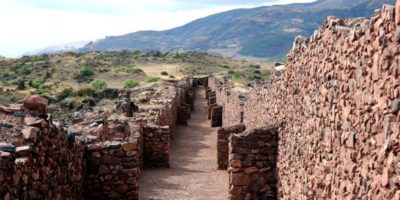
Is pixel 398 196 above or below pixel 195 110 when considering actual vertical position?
above

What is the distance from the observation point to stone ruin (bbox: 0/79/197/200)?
648 cm

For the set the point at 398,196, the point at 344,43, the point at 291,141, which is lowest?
the point at 291,141

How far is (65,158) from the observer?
8789mm

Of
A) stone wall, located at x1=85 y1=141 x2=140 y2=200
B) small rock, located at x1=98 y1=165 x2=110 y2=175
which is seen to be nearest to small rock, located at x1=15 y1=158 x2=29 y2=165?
stone wall, located at x1=85 y1=141 x2=140 y2=200

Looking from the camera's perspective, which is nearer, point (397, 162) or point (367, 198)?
point (397, 162)

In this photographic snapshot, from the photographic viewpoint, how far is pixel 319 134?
25.9ft

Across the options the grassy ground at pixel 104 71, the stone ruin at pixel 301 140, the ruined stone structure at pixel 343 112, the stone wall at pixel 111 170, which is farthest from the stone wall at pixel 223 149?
the grassy ground at pixel 104 71

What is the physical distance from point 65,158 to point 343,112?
168 inches

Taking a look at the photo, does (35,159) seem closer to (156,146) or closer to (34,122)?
(34,122)

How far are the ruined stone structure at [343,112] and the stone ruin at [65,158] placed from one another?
3.07 meters

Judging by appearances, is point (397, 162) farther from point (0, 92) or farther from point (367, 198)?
point (0, 92)

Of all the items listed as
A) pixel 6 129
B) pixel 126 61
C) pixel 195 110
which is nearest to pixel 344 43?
pixel 6 129

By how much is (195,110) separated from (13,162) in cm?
3364

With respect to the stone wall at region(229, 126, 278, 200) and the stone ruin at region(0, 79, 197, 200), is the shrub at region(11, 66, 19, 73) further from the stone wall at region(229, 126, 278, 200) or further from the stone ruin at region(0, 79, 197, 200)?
the stone wall at region(229, 126, 278, 200)
